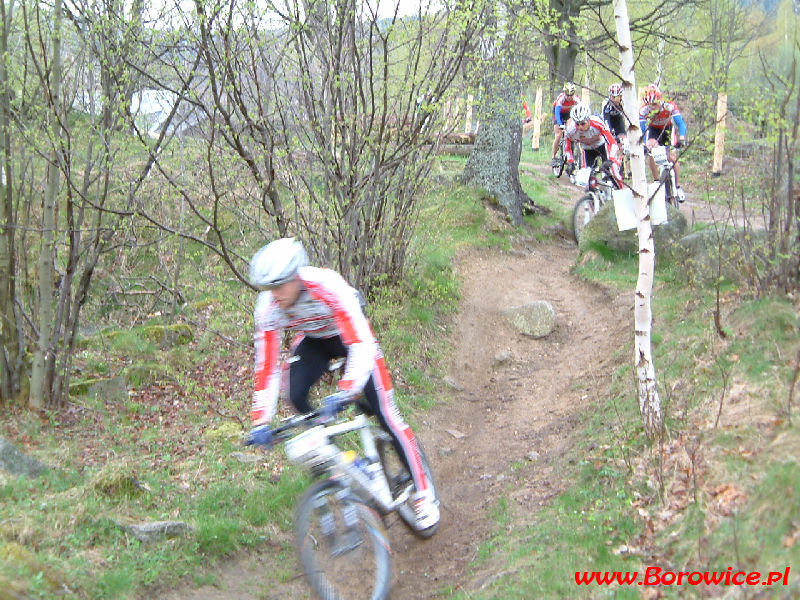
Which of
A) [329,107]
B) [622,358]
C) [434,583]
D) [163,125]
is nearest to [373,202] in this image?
[329,107]

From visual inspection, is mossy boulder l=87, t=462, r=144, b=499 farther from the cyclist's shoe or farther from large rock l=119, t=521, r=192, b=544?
the cyclist's shoe

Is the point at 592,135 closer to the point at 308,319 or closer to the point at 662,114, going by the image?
the point at 662,114

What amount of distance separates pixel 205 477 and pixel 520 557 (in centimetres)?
282

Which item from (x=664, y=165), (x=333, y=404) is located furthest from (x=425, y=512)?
(x=664, y=165)

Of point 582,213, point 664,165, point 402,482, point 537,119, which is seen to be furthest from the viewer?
point 537,119

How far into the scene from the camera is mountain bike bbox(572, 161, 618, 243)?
40.3ft

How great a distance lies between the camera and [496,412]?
8547 mm

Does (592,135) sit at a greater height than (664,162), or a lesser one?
greater

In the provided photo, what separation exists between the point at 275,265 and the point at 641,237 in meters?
2.99

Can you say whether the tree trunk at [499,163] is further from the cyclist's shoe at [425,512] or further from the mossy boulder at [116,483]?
the mossy boulder at [116,483]

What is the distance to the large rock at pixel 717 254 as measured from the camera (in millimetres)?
7242

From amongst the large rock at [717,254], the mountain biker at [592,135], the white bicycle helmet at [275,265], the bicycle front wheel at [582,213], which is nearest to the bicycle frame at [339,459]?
the white bicycle helmet at [275,265]

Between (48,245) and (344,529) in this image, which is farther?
(48,245)

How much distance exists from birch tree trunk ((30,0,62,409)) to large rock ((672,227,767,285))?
6910 millimetres
